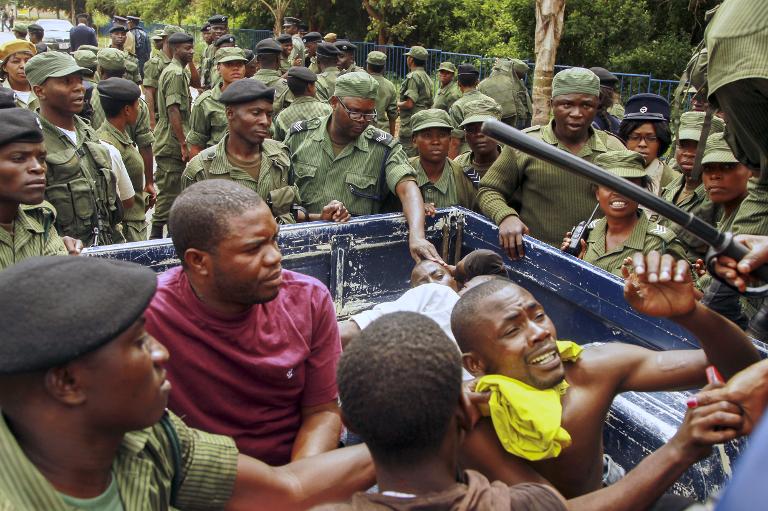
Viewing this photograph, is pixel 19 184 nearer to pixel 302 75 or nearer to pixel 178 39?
pixel 302 75

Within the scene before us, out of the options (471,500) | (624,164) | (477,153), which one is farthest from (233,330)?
(477,153)

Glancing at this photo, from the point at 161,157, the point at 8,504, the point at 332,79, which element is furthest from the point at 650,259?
the point at 332,79

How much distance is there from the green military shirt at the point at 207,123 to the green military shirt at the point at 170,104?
1.50m

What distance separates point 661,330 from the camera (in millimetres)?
2996

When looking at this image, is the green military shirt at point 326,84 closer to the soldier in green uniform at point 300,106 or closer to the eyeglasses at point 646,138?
the soldier in green uniform at point 300,106

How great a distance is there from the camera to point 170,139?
7.77 metres

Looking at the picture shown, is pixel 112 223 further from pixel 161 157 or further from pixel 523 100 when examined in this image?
pixel 523 100

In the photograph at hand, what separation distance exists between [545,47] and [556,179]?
15.5 feet

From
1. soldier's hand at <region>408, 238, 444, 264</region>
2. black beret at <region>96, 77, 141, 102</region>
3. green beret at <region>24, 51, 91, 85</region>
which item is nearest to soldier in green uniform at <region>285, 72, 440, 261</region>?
soldier's hand at <region>408, 238, 444, 264</region>

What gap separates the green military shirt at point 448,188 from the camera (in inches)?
186

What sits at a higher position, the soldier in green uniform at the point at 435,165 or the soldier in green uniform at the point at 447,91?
the soldier in green uniform at the point at 435,165

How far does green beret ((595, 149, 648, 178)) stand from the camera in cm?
373

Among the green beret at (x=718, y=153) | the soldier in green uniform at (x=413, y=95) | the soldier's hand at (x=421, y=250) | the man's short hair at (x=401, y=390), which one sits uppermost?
the man's short hair at (x=401, y=390)

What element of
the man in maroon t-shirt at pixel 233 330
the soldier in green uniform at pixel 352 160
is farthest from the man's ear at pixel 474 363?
the soldier in green uniform at pixel 352 160
